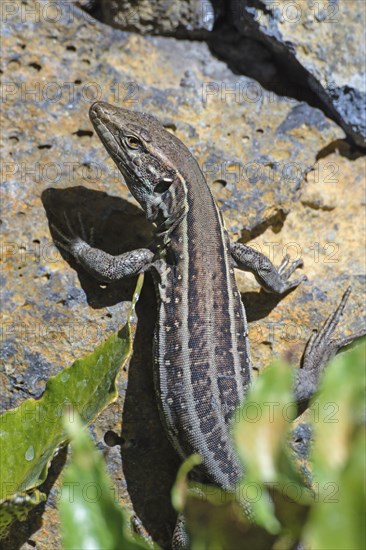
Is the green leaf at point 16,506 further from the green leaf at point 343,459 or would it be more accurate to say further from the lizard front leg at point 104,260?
the green leaf at point 343,459

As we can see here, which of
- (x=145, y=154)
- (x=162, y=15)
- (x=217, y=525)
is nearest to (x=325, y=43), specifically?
(x=162, y=15)

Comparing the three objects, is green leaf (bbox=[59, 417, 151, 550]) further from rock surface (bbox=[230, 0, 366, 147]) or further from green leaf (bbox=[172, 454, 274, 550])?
rock surface (bbox=[230, 0, 366, 147])

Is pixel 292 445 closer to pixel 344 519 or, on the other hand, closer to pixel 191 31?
pixel 191 31

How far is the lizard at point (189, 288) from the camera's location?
331 centimetres

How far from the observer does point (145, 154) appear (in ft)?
11.8

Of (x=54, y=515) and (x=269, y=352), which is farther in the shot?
(x=269, y=352)

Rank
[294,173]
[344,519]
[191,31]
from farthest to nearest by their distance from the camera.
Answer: [191,31], [294,173], [344,519]

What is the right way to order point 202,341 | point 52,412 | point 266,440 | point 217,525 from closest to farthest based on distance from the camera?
1. point 266,440
2. point 217,525
3. point 52,412
4. point 202,341

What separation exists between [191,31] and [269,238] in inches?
55.7

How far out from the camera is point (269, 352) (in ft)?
12.4

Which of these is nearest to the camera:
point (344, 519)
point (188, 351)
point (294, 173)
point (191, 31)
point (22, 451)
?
point (344, 519)

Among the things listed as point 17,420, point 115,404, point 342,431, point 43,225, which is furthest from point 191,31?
point 342,431

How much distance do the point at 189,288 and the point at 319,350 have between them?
2.84 feet

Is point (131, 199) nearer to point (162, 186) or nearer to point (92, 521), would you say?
point (162, 186)
